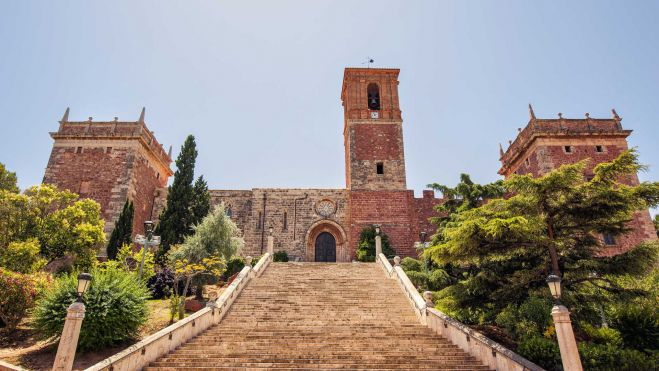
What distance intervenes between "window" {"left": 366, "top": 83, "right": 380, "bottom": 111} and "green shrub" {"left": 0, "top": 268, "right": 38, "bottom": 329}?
70.2 feet

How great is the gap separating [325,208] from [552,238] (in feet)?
52.6

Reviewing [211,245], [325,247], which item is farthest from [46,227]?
[325,247]

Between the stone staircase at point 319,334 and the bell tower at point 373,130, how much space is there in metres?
10.4

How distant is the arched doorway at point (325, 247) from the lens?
928 inches

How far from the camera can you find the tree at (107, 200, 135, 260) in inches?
747

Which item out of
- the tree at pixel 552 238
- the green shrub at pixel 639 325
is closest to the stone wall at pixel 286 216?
the tree at pixel 552 238

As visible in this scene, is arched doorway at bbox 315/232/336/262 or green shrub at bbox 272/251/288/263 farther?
arched doorway at bbox 315/232/336/262

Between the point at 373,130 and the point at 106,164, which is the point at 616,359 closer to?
the point at 373,130

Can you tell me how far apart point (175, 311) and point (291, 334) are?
4203mm

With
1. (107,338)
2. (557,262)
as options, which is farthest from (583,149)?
(107,338)

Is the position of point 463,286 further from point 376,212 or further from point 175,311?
point 376,212

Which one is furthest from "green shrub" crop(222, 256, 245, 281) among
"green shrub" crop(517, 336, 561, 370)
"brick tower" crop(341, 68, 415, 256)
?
"green shrub" crop(517, 336, 561, 370)

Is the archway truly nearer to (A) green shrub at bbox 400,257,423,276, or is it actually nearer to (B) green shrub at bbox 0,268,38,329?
(A) green shrub at bbox 400,257,423,276

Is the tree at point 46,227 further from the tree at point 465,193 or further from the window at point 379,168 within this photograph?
the window at point 379,168
